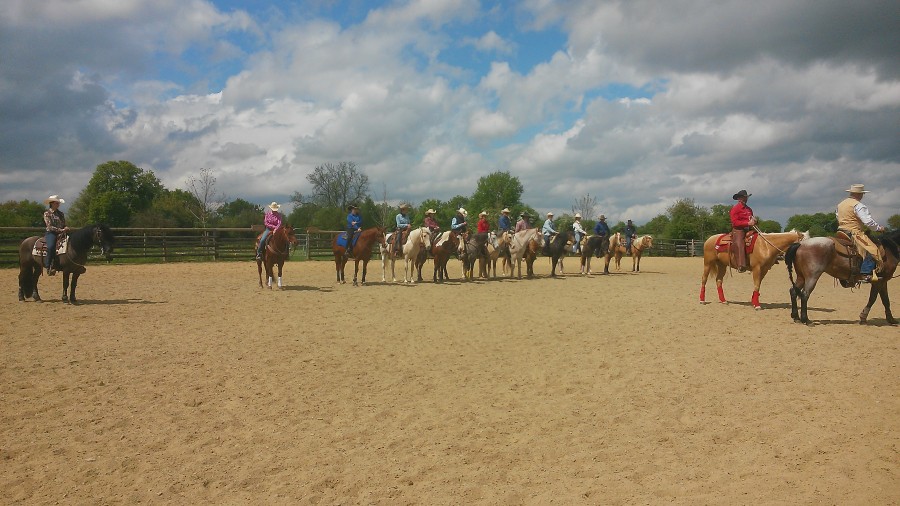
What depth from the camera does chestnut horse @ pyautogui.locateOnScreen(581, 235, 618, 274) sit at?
22.8 m

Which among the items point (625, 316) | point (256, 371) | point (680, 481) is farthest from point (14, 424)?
point (625, 316)

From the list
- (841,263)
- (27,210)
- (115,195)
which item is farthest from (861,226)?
(27,210)

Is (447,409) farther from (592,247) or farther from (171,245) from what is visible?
(171,245)

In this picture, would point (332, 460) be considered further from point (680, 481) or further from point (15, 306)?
point (15, 306)

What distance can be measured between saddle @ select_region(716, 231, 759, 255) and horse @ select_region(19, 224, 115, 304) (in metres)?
14.0

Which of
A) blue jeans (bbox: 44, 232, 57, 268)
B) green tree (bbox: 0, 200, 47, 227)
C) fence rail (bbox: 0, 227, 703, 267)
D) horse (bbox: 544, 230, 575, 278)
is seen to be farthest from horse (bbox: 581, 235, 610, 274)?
green tree (bbox: 0, 200, 47, 227)

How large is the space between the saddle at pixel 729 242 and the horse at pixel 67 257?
14.0 m

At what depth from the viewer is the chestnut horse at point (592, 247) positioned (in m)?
22.8

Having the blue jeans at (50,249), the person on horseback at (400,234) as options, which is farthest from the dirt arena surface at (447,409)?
the person on horseback at (400,234)

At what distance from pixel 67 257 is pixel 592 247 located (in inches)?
709

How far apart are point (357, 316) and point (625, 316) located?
5435 millimetres

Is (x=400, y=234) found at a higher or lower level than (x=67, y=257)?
higher

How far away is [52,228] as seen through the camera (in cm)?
1233

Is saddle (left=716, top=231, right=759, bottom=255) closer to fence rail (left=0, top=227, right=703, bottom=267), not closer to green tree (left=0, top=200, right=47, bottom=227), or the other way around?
fence rail (left=0, top=227, right=703, bottom=267)
